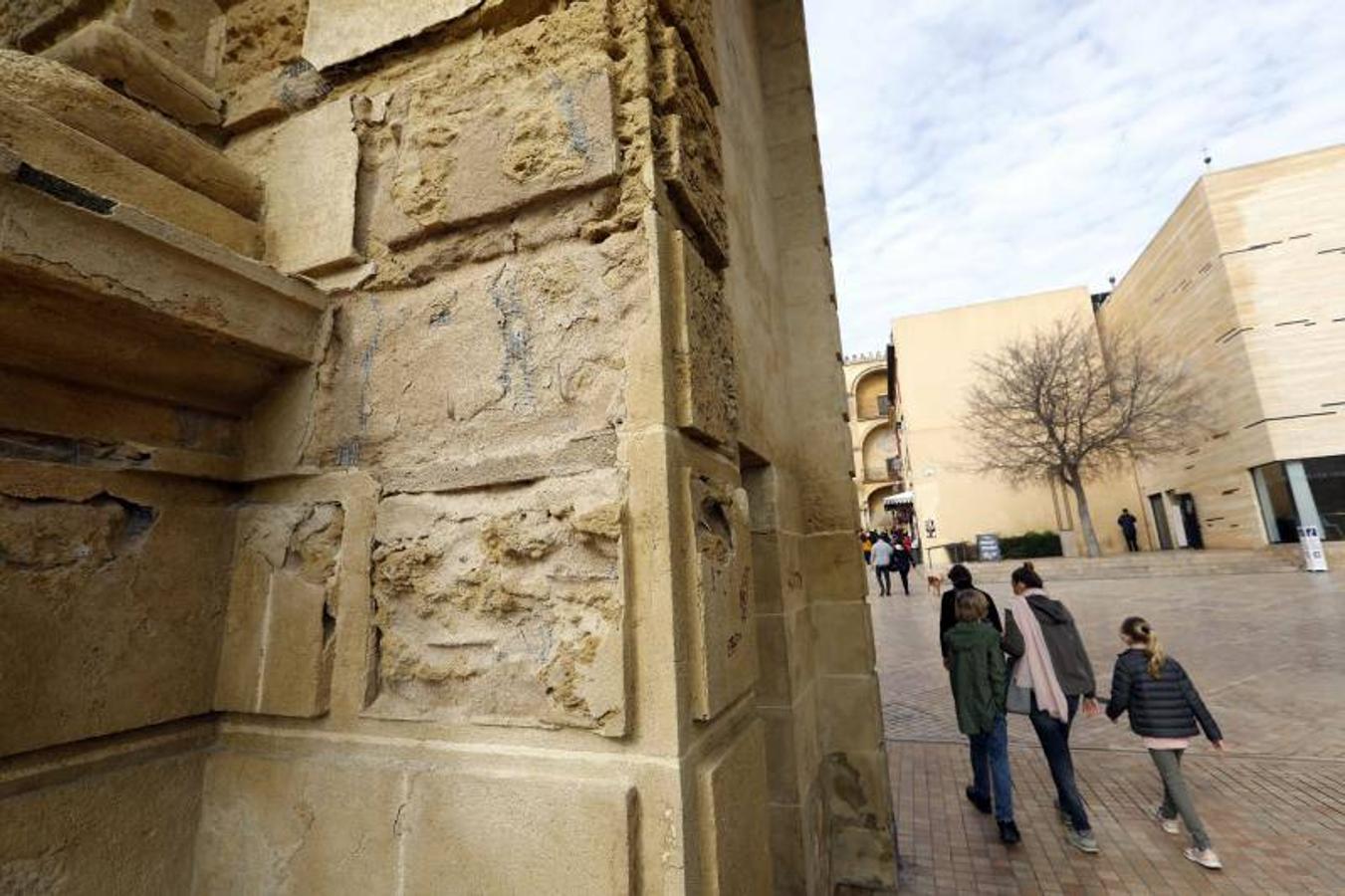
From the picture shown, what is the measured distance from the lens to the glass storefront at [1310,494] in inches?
674

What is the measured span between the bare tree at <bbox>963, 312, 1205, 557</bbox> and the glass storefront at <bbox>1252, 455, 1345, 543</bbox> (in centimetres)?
336

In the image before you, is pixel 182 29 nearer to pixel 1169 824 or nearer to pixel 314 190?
pixel 314 190

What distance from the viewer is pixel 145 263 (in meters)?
1.27

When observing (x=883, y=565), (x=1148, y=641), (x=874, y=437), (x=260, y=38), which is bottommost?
(x=1148, y=641)

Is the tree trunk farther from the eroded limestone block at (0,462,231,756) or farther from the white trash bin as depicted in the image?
the eroded limestone block at (0,462,231,756)

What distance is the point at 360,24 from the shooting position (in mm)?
1785

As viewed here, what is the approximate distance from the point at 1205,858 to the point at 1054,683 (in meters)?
1.12

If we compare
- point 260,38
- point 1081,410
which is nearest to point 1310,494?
point 1081,410

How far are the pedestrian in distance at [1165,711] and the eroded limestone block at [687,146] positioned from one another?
154 inches

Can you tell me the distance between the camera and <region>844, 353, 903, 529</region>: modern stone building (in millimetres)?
41906

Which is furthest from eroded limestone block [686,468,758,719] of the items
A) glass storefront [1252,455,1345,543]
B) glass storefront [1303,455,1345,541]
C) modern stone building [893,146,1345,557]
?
glass storefront [1303,455,1345,541]

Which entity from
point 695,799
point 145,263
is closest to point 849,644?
point 695,799

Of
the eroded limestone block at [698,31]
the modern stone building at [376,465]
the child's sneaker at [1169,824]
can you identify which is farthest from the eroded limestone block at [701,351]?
the child's sneaker at [1169,824]

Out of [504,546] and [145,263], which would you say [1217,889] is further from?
[145,263]
